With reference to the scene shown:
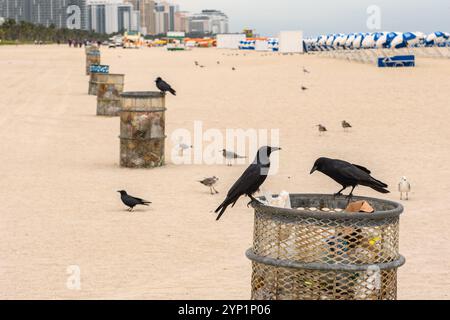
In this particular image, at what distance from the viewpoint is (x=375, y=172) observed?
13930mm

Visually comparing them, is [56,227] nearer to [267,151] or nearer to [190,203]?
[190,203]

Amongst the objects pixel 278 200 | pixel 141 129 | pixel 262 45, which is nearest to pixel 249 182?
pixel 278 200

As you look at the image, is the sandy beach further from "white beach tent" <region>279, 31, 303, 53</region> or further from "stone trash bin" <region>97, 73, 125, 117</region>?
"white beach tent" <region>279, 31, 303, 53</region>

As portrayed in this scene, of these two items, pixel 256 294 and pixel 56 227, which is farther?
pixel 56 227

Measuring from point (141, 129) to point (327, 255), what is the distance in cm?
980

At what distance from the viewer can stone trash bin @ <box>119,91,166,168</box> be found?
14273 millimetres

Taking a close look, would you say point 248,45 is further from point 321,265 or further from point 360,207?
point 321,265

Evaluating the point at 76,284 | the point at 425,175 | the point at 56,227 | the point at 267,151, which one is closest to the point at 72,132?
the point at 425,175

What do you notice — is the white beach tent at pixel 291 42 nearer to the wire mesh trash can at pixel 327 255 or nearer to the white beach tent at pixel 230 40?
the white beach tent at pixel 230 40

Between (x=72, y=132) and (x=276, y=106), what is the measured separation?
27.3 ft

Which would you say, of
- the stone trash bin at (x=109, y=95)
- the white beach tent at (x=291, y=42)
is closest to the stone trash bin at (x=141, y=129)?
the stone trash bin at (x=109, y=95)

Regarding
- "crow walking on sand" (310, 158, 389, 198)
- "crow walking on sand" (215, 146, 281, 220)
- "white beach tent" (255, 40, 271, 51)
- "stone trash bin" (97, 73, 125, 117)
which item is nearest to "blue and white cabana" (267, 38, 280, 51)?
"white beach tent" (255, 40, 271, 51)

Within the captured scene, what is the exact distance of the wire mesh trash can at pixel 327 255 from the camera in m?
4.60

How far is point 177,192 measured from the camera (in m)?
12.1
